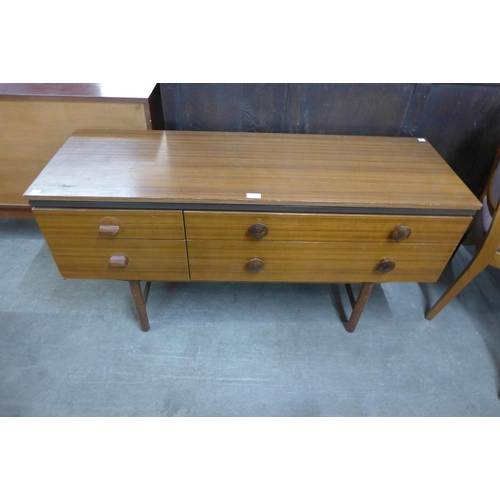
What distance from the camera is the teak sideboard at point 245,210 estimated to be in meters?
0.95

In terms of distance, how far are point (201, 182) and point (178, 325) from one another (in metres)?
0.67

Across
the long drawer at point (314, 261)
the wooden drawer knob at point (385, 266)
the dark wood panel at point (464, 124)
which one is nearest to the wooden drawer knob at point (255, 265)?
the long drawer at point (314, 261)

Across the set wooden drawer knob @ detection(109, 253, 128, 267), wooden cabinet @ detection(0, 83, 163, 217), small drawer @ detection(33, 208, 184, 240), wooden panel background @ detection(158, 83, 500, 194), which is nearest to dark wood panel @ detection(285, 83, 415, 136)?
wooden panel background @ detection(158, 83, 500, 194)

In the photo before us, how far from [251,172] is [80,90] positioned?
758 millimetres

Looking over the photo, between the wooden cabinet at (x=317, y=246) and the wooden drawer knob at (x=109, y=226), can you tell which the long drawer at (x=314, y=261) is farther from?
Answer: the wooden drawer knob at (x=109, y=226)

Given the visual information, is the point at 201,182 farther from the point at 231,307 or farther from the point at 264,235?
the point at 231,307

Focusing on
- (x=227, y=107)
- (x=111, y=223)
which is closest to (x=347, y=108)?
(x=227, y=107)

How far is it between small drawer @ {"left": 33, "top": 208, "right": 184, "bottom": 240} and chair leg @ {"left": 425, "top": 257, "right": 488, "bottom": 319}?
3.44ft

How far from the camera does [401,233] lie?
0.99m

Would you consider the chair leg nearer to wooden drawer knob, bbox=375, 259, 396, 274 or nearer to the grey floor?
the grey floor

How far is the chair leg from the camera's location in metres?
1.27

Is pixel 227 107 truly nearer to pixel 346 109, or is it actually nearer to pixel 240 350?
pixel 346 109

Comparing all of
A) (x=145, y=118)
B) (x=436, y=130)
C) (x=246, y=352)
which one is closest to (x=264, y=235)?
(x=246, y=352)

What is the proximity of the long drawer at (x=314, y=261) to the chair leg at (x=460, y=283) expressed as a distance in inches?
10.2
